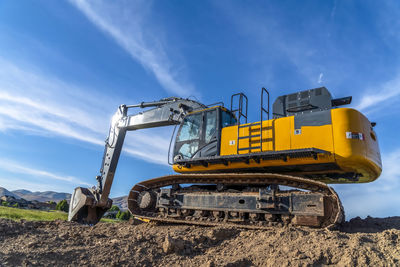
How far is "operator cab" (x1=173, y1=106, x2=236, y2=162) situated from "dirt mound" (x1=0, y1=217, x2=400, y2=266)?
2364mm

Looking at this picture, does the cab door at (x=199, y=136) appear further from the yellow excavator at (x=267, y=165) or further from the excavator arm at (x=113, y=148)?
the excavator arm at (x=113, y=148)

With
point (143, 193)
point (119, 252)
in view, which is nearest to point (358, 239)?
point (119, 252)

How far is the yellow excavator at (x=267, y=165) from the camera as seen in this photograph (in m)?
5.77

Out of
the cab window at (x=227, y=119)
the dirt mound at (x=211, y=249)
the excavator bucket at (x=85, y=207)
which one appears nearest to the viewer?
the dirt mound at (x=211, y=249)

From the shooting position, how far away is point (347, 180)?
7.07 meters

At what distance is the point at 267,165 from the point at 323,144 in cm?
131

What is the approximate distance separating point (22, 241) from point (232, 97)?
5906 millimetres

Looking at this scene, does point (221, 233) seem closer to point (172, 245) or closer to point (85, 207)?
point (172, 245)

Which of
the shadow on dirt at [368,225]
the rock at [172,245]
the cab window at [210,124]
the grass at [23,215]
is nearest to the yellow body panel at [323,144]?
the cab window at [210,124]

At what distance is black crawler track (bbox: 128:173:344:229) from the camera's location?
5.59 metres

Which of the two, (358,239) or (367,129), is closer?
(358,239)

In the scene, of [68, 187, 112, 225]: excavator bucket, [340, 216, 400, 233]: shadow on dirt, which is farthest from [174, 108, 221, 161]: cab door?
[68, 187, 112, 225]: excavator bucket

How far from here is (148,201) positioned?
25.8ft

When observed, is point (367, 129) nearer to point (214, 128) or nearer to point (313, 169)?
point (313, 169)
